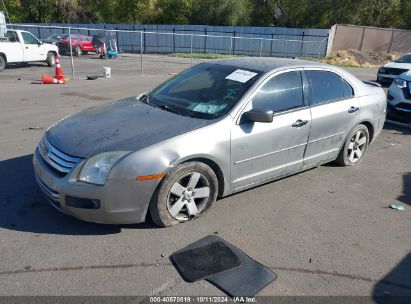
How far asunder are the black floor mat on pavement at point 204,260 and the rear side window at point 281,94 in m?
1.57

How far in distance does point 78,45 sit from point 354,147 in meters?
23.9

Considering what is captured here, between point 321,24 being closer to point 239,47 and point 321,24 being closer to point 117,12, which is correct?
point 239,47

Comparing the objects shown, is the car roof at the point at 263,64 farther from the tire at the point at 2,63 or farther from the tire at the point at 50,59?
the tire at the point at 50,59

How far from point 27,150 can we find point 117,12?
4349 cm

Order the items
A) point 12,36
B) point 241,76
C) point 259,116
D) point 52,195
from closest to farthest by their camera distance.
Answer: point 52,195, point 259,116, point 241,76, point 12,36

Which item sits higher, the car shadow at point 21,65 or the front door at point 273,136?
the front door at point 273,136

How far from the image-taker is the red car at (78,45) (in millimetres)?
24531

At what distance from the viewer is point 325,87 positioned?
4699 millimetres

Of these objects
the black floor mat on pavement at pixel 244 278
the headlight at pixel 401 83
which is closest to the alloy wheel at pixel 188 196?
the black floor mat on pavement at pixel 244 278

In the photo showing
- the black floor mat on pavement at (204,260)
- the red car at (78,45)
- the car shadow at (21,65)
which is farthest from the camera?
the red car at (78,45)

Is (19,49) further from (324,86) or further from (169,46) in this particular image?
(169,46)

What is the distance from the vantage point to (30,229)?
3.40m

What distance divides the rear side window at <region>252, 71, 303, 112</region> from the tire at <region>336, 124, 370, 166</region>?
4.17 ft

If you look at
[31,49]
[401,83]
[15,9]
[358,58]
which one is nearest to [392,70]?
[401,83]
